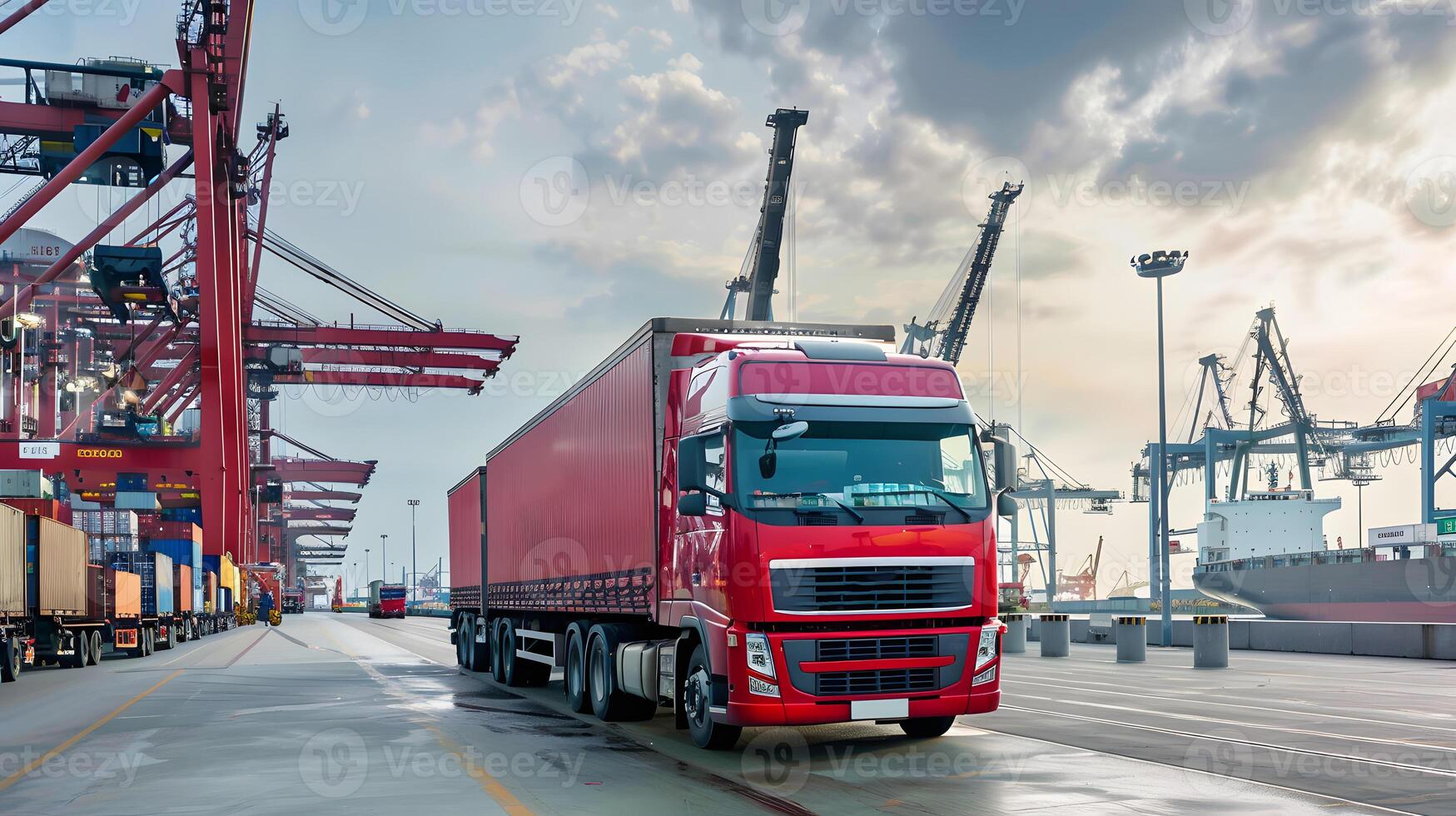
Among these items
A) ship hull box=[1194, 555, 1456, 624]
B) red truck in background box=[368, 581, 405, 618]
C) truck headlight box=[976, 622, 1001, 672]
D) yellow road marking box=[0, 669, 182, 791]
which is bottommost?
red truck in background box=[368, 581, 405, 618]

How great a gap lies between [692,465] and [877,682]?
2.40 meters

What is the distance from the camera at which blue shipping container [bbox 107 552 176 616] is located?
138 ft

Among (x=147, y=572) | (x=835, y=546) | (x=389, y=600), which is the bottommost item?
(x=389, y=600)

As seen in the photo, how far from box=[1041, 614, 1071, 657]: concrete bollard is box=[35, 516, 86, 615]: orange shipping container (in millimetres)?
23778

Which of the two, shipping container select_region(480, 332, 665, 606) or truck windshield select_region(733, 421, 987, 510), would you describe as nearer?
truck windshield select_region(733, 421, 987, 510)

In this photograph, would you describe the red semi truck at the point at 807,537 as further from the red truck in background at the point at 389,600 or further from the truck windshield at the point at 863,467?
the red truck in background at the point at 389,600

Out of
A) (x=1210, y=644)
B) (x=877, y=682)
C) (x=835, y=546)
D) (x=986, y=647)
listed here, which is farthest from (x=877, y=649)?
(x=1210, y=644)

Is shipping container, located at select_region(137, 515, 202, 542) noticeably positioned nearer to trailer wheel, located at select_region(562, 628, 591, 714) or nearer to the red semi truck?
trailer wheel, located at select_region(562, 628, 591, 714)

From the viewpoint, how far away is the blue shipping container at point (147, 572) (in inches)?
1661

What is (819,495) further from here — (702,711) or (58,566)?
(58,566)

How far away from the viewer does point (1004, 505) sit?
458 inches

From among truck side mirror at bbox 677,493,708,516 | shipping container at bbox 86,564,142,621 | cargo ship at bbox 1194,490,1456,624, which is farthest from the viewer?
cargo ship at bbox 1194,490,1456,624

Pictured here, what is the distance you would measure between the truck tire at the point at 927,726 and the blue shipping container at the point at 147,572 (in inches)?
1388

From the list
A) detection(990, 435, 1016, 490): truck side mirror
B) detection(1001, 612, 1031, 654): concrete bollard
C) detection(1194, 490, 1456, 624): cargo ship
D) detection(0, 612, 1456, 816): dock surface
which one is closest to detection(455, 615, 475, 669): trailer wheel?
detection(0, 612, 1456, 816): dock surface
